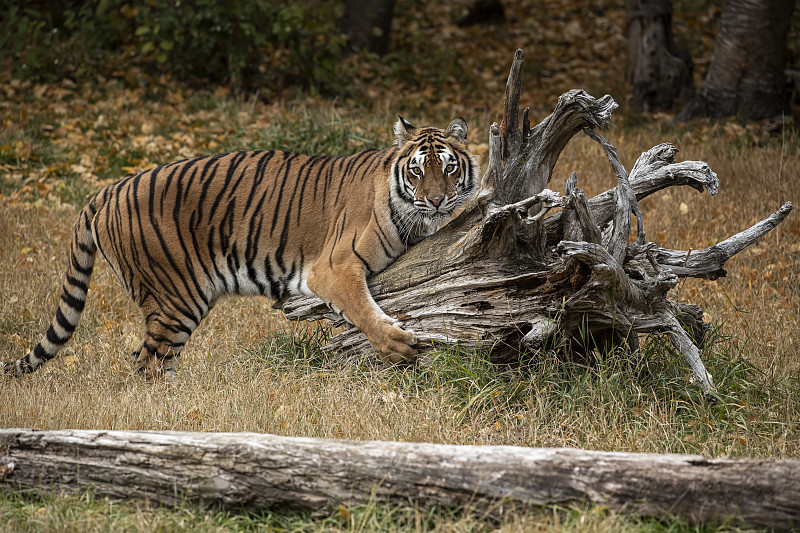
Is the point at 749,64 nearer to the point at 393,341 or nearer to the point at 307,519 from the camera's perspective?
the point at 393,341

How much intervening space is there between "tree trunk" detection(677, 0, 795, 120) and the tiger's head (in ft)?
22.4

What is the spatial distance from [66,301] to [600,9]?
1503 cm

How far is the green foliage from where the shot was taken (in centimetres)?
1176

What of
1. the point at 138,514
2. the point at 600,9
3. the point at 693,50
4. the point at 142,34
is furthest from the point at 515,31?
the point at 138,514

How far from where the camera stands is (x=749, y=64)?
1027 cm

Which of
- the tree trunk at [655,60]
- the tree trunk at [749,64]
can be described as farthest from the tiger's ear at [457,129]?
the tree trunk at [655,60]

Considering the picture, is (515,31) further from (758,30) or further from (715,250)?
(715,250)

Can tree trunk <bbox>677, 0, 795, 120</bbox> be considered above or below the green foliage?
below

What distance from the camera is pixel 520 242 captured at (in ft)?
15.2

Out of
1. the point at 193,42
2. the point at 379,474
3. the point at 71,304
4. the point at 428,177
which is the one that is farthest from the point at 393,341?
the point at 193,42

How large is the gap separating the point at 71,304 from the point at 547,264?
310 centimetres

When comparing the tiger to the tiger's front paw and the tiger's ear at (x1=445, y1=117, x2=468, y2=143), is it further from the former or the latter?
the tiger's front paw

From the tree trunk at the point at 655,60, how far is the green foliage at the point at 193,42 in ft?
15.0

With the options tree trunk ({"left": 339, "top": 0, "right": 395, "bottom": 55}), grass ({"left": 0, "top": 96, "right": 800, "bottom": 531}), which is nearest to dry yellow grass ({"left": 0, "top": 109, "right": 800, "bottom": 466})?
grass ({"left": 0, "top": 96, "right": 800, "bottom": 531})
